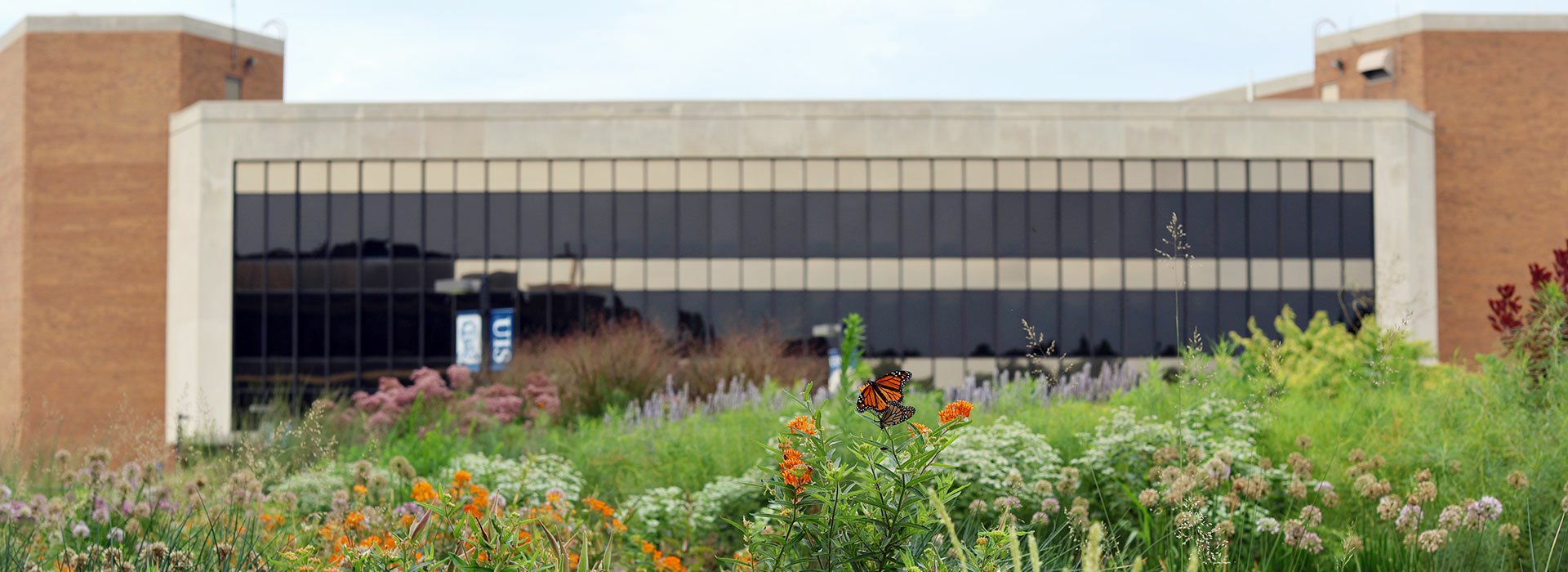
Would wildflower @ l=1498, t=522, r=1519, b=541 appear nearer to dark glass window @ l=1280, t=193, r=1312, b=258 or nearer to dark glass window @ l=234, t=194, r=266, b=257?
dark glass window @ l=1280, t=193, r=1312, b=258

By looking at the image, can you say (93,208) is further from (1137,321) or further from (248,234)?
(1137,321)

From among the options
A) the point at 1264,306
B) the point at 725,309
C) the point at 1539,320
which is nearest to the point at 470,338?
the point at 725,309

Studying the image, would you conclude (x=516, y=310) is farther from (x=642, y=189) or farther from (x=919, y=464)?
(x=919, y=464)

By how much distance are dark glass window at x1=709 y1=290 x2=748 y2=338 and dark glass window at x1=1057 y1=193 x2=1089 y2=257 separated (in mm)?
9674

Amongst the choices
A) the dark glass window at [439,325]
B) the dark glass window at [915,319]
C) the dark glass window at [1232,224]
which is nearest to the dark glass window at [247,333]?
the dark glass window at [439,325]

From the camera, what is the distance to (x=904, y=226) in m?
30.0

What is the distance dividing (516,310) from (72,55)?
1643 cm

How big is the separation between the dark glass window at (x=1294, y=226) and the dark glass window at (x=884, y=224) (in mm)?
11504

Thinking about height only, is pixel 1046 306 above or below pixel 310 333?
above

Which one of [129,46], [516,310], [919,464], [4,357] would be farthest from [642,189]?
[919,464]

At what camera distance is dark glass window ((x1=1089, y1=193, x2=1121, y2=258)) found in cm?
3023

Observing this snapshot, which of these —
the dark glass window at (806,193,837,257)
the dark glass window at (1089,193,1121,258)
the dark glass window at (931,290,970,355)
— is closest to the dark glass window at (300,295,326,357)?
the dark glass window at (806,193,837,257)

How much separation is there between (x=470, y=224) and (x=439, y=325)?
10.2ft

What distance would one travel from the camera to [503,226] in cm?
2984
